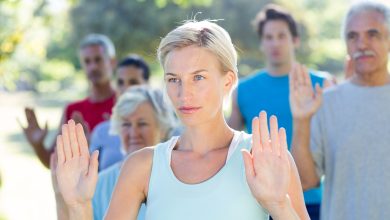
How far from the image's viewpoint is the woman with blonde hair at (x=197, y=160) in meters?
2.78

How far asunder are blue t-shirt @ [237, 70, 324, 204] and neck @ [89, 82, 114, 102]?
3.92ft

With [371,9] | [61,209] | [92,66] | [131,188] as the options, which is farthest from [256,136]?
[92,66]

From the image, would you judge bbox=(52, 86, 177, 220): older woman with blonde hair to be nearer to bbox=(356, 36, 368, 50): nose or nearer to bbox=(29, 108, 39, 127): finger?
bbox=(29, 108, 39, 127): finger

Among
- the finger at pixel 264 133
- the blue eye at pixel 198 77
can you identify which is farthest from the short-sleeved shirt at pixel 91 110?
the finger at pixel 264 133

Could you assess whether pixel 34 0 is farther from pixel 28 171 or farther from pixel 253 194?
pixel 28 171

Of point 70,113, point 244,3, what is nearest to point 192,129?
point 70,113

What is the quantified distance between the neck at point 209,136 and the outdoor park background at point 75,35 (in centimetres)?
56

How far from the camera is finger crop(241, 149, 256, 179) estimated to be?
2.73m

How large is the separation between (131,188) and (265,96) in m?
2.69

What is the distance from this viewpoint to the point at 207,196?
111 inches

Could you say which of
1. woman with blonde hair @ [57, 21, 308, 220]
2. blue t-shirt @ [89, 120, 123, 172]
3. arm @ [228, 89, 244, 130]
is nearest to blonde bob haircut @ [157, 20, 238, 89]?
woman with blonde hair @ [57, 21, 308, 220]

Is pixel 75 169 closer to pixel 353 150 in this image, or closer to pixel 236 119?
pixel 353 150

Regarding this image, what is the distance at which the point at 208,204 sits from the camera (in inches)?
111

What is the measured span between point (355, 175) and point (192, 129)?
1.30 m
